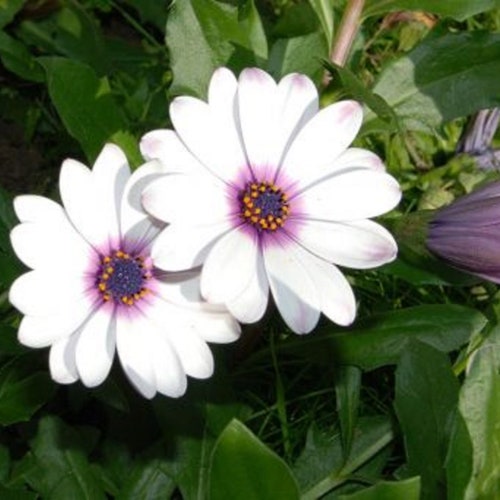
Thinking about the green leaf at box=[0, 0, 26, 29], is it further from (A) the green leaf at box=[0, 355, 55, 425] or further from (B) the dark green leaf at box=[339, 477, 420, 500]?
(B) the dark green leaf at box=[339, 477, 420, 500]

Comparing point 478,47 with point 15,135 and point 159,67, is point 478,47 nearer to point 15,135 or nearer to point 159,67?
point 159,67

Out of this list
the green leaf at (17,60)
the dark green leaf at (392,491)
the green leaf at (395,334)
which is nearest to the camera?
the dark green leaf at (392,491)

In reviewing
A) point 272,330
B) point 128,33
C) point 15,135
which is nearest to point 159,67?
point 128,33

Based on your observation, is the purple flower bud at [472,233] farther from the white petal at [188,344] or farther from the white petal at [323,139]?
the white petal at [188,344]

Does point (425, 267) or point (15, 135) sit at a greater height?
point (15, 135)

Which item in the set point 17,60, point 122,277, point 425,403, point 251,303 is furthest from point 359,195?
point 17,60

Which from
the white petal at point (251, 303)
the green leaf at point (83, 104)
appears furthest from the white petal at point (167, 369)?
the green leaf at point (83, 104)

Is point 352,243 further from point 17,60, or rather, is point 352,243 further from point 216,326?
point 17,60
